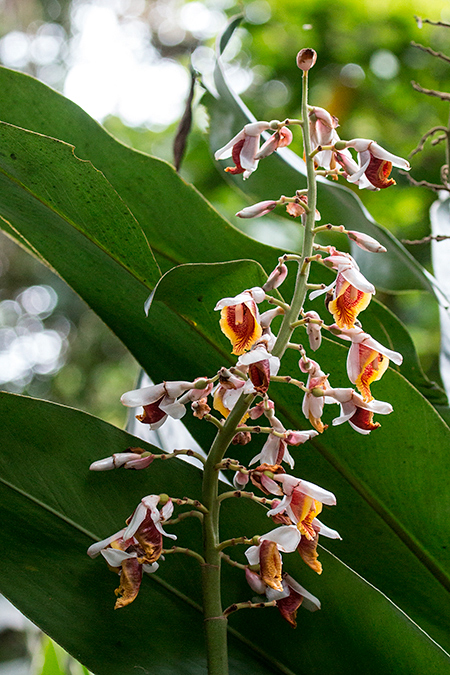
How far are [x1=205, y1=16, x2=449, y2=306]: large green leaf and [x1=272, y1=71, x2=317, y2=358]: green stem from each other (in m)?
0.25

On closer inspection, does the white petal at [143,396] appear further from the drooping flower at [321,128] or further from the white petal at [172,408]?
the drooping flower at [321,128]

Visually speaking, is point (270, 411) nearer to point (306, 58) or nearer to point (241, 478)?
point (241, 478)

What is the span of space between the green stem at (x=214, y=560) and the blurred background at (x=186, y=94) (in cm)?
44

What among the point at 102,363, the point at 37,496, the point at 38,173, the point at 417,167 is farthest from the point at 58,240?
the point at 102,363

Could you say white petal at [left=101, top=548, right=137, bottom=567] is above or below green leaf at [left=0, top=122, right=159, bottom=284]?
below

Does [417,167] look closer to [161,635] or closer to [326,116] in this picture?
[326,116]

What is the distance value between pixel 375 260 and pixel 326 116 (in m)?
0.40

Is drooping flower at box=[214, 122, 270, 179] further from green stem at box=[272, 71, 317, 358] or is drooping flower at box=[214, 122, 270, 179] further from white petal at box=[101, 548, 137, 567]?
white petal at box=[101, 548, 137, 567]

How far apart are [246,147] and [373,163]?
3.5 inches

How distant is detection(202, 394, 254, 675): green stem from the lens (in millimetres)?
339

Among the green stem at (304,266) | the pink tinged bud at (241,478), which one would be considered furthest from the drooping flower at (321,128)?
the pink tinged bud at (241,478)

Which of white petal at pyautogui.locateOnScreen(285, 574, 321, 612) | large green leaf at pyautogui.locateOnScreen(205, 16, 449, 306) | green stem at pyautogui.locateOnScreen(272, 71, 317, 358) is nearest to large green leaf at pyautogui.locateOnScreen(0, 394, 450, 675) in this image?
white petal at pyautogui.locateOnScreen(285, 574, 321, 612)

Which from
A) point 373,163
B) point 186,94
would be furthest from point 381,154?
point 186,94

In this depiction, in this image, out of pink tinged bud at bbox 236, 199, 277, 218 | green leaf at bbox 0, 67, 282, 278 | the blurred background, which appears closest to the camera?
pink tinged bud at bbox 236, 199, 277, 218
